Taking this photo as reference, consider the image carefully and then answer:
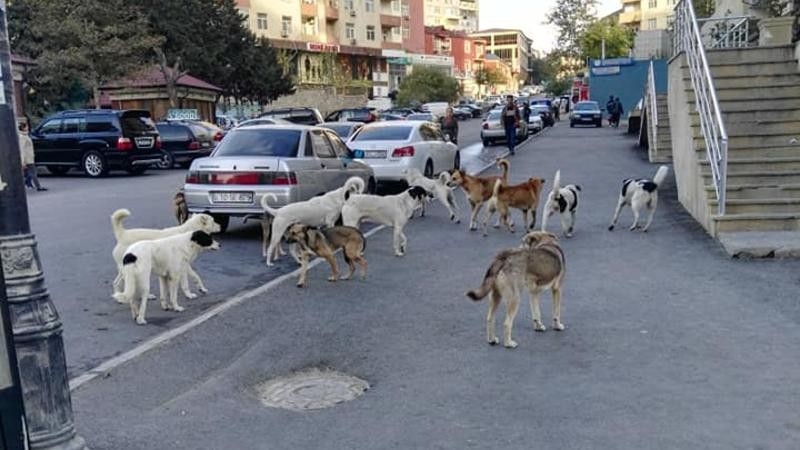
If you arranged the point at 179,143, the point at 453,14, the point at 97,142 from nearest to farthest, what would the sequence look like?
the point at 97,142
the point at 179,143
the point at 453,14

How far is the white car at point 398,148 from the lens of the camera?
16484mm

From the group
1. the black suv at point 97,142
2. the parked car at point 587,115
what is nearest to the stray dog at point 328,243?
the black suv at point 97,142

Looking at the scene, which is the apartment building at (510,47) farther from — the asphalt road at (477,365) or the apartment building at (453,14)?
the asphalt road at (477,365)

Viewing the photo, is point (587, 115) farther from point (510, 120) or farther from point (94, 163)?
point (94, 163)

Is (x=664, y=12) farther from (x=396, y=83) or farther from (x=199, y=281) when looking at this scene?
(x=199, y=281)

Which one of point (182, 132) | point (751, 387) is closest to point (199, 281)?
point (751, 387)

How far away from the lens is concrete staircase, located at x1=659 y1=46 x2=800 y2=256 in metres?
10.5

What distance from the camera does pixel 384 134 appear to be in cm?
1711

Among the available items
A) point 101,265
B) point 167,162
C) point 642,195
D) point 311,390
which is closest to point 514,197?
point 642,195

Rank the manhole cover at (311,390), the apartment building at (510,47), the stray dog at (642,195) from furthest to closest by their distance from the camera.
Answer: the apartment building at (510,47) < the stray dog at (642,195) < the manhole cover at (311,390)

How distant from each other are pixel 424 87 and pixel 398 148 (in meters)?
62.1

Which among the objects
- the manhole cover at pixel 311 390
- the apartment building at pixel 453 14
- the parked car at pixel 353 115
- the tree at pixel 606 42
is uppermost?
the apartment building at pixel 453 14

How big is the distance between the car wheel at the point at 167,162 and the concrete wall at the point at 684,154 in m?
17.0

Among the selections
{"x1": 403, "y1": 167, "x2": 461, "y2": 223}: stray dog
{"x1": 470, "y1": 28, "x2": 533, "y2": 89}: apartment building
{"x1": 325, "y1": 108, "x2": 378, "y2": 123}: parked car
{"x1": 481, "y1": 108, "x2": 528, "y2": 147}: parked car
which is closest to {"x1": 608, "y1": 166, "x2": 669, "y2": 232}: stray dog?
{"x1": 403, "y1": 167, "x2": 461, "y2": 223}: stray dog
